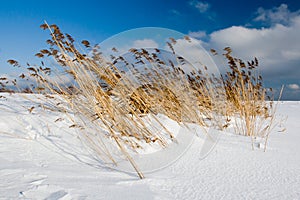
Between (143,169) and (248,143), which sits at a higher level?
(248,143)

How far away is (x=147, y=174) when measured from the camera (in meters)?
1.34

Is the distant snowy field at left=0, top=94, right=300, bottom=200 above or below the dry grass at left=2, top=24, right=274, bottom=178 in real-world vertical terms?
below

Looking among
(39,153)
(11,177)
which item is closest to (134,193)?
(11,177)

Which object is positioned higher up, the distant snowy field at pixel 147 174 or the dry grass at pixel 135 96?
the dry grass at pixel 135 96

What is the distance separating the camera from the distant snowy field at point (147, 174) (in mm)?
1082

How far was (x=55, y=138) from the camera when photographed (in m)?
1.87

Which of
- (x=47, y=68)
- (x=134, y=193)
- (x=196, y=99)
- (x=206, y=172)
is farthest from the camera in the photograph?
(x=196, y=99)

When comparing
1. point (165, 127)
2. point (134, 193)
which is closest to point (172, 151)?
point (165, 127)

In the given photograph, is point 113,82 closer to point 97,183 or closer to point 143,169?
point 143,169

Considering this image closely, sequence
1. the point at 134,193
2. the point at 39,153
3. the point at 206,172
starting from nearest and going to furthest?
the point at 134,193, the point at 206,172, the point at 39,153

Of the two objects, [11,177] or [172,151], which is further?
[172,151]

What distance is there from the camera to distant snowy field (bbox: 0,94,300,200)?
108 centimetres

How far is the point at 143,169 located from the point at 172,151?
31 cm

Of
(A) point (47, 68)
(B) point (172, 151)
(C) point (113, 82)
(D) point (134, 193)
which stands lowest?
(D) point (134, 193)
